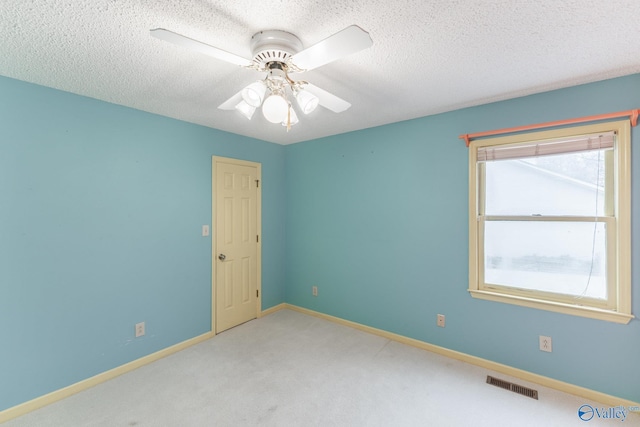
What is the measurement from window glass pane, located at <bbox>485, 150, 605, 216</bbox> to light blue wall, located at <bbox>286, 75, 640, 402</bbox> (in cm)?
21

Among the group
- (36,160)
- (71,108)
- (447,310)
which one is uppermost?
(71,108)

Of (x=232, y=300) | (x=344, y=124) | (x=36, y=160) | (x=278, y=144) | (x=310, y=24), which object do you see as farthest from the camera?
(x=278, y=144)

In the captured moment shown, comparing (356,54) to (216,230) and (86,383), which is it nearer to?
(216,230)

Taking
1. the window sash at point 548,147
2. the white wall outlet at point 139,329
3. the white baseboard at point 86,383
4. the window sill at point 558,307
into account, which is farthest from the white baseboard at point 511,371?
the white wall outlet at point 139,329

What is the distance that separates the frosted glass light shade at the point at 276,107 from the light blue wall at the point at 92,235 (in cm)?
177

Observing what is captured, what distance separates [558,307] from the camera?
83.4 inches

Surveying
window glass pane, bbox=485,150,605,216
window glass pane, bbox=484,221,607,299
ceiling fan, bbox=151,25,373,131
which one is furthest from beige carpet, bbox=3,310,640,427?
ceiling fan, bbox=151,25,373,131

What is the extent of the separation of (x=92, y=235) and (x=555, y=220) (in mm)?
3750

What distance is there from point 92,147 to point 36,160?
0.36 m

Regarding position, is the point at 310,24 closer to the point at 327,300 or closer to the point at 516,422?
the point at 516,422

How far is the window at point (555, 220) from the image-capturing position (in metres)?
1.95

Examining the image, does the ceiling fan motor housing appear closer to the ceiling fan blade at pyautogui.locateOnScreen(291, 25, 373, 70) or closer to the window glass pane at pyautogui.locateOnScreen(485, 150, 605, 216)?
the ceiling fan blade at pyautogui.locateOnScreen(291, 25, 373, 70)

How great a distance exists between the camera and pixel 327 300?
11.6 feet

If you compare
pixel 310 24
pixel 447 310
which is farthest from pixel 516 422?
pixel 310 24
